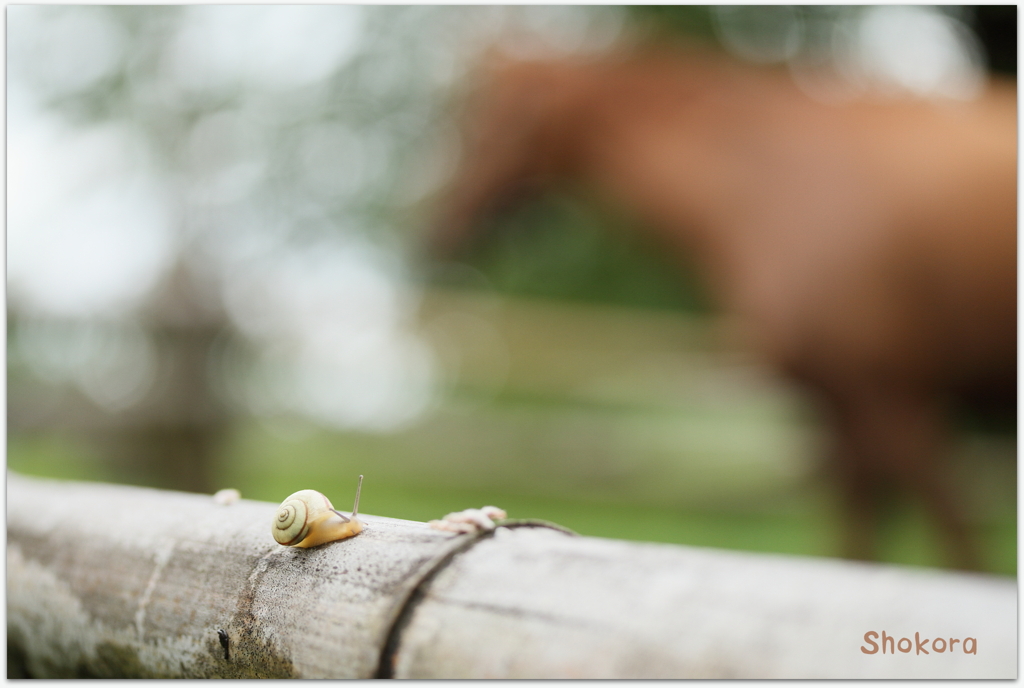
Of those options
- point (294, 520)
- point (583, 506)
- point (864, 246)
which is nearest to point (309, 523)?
point (294, 520)

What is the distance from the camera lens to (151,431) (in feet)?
4.56

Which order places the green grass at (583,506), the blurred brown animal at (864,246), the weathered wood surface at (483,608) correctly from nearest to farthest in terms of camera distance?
the weathered wood surface at (483,608)
the blurred brown animal at (864,246)
the green grass at (583,506)

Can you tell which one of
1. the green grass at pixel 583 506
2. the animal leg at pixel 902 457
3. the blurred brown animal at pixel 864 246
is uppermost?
the blurred brown animal at pixel 864 246

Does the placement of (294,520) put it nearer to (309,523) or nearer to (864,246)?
(309,523)

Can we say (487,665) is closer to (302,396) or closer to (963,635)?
(963,635)

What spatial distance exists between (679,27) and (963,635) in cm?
209

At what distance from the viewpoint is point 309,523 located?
0.25m

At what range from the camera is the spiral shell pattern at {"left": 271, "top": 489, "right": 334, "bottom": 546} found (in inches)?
9.5

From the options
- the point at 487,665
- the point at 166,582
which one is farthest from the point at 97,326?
the point at 487,665

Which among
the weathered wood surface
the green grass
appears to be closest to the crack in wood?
the weathered wood surface

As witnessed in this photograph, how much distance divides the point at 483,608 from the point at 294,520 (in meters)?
0.07

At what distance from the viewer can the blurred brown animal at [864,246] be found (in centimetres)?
104

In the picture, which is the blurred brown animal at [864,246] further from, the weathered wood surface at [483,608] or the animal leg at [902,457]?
the weathered wood surface at [483,608]

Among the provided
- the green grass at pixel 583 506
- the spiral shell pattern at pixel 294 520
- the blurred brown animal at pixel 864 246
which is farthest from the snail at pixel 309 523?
the blurred brown animal at pixel 864 246
